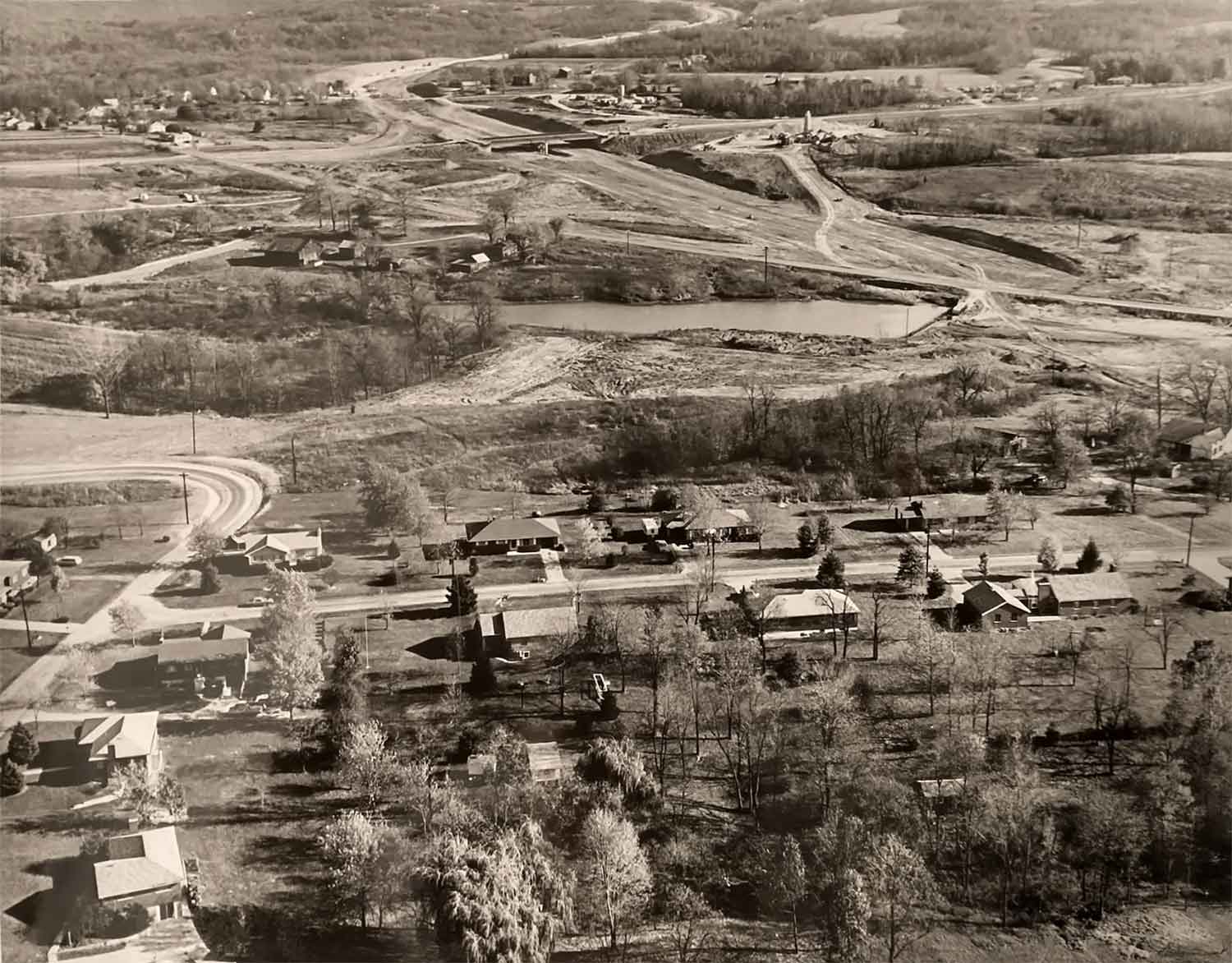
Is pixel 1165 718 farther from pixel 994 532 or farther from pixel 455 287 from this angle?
pixel 455 287

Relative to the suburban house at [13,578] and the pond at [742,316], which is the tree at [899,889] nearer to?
the suburban house at [13,578]

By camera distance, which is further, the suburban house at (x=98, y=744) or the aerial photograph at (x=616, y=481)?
the suburban house at (x=98, y=744)

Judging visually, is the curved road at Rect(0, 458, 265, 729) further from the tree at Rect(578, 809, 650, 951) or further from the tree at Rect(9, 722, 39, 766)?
the tree at Rect(578, 809, 650, 951)

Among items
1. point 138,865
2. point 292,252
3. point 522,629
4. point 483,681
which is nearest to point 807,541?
point 522,629

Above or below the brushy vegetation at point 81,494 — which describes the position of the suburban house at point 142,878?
below

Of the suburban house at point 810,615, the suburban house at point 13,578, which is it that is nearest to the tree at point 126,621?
the suburban house at point 13,578

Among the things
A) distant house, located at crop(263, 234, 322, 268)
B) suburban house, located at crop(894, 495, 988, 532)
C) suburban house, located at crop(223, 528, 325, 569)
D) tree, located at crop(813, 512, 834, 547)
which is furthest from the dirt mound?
suburban house, located at crop(223, 528, 325, 569)

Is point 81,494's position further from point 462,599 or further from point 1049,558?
point 1049,558
